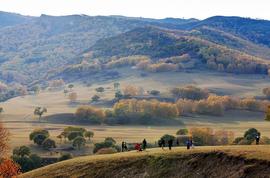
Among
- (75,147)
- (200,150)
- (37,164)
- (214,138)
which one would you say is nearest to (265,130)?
(214,138)

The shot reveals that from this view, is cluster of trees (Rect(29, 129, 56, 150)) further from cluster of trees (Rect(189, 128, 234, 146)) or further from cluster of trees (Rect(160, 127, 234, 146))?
cluster of trees (Rect(189, 128, 234, 146))

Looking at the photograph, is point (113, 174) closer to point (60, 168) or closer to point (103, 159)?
point (103, 159)

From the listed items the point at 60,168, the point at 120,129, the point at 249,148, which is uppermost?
the point at 249,148

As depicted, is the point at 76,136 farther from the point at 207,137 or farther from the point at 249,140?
the point at 249,140

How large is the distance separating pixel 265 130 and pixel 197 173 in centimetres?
13582

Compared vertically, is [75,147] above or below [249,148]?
below

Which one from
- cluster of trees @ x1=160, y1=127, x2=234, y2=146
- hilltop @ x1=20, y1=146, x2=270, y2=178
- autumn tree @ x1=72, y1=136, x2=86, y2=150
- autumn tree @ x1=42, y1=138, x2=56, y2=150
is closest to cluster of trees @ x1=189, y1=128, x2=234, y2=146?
cluster of trees @ x1=160, y1=127, x2=234, y2=146

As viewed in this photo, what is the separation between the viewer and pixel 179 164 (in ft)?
198

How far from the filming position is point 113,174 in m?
62.8

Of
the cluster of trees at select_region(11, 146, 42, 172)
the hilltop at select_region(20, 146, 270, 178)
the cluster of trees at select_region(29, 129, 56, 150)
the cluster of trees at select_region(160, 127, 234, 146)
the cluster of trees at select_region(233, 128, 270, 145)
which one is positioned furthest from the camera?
the cluster of trees at select_region(29, 129, 56, 150)

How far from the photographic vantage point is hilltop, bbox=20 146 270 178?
55625 millimetres

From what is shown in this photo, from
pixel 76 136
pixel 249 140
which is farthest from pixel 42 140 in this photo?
pixel 249 140

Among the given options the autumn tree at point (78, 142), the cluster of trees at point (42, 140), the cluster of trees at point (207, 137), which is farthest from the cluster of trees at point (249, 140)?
the cluster of trees at point (42, 140)

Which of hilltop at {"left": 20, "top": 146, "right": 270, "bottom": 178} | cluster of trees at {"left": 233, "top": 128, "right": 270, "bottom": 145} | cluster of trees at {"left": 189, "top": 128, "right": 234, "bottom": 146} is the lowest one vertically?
cluster of trees at {"left": 189, "top": 128, "right": 234, "bottom": 146}
